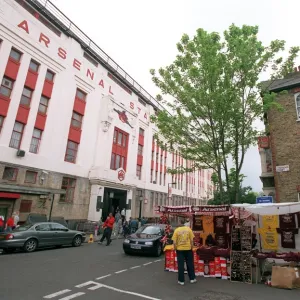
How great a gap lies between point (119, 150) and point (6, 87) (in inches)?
554

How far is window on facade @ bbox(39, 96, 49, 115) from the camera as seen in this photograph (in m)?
20.6

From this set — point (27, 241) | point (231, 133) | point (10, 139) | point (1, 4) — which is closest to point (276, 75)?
point (231, 133)

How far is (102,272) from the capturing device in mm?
8047

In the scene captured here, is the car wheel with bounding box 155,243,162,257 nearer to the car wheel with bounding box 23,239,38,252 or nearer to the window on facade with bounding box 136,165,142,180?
the car wheel with bounding box 23,239,38,252

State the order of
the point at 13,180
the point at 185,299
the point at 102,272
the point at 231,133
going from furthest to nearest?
the point at 13,180, the point at 231,133, the point at 102,272, the point at 185,299

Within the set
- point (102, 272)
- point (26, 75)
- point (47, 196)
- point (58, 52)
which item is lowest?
point (102, 272)

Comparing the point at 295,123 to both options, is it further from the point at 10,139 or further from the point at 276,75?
the point at 10,139

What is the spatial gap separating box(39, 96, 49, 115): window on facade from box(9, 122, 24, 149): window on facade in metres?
2.36

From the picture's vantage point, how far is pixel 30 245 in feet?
38.8

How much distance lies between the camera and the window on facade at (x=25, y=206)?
17.9m

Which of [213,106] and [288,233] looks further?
[213,106]

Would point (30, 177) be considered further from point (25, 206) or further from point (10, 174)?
point (25, 206)

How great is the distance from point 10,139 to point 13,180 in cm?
311

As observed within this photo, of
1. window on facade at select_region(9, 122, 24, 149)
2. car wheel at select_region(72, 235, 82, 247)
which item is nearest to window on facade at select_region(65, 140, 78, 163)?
window on facade at select_region(9, 122, 24, 149)
